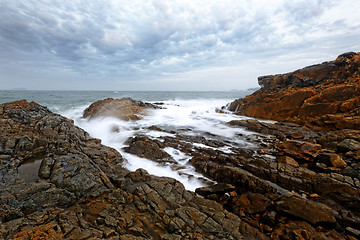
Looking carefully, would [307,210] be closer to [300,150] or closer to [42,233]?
[300,150]

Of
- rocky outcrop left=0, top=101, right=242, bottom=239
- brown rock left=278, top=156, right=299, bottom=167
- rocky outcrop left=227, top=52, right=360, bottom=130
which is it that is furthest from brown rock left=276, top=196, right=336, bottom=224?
rocky outcrop left=227, top=52, right=360, bottom=130

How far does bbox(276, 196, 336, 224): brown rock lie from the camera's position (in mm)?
3971

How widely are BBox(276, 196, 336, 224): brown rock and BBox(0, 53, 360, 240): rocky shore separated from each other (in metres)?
0.02

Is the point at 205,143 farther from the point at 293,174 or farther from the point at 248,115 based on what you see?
the point at 248,115

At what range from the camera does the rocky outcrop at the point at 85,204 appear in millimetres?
3074

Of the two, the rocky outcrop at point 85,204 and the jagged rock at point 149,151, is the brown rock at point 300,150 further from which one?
the jagged rock at point 149,151

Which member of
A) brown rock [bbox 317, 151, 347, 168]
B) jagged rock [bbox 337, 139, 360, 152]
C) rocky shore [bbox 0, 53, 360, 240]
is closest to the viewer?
rocky shore [bbox 0, 53, 360, 240]

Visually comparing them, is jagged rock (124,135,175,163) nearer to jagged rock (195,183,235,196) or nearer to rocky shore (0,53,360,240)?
rocky shore (0,53,360,240)

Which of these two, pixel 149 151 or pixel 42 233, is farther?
pixel 149 151

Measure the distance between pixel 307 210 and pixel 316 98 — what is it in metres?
13.5

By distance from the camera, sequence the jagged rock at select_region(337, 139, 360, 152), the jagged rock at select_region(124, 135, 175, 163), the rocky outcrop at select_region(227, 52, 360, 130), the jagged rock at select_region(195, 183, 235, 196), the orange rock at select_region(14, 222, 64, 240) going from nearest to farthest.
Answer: the orange rock at select_region(14, 222, 64, 240)
the jagged rock at select_region(195, 183, 235, 196)
the jagged rock at select_region(337, 139, 360, 152)
the jagged rock at select_region(124, 135, 175, 163)
the rocky outcrop at select_region(227, 52, 360, 130)

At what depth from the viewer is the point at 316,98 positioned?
535 inches

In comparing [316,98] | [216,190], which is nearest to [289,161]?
[216,190]

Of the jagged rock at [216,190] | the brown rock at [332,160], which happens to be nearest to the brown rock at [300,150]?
the brown rock at [332,160]
